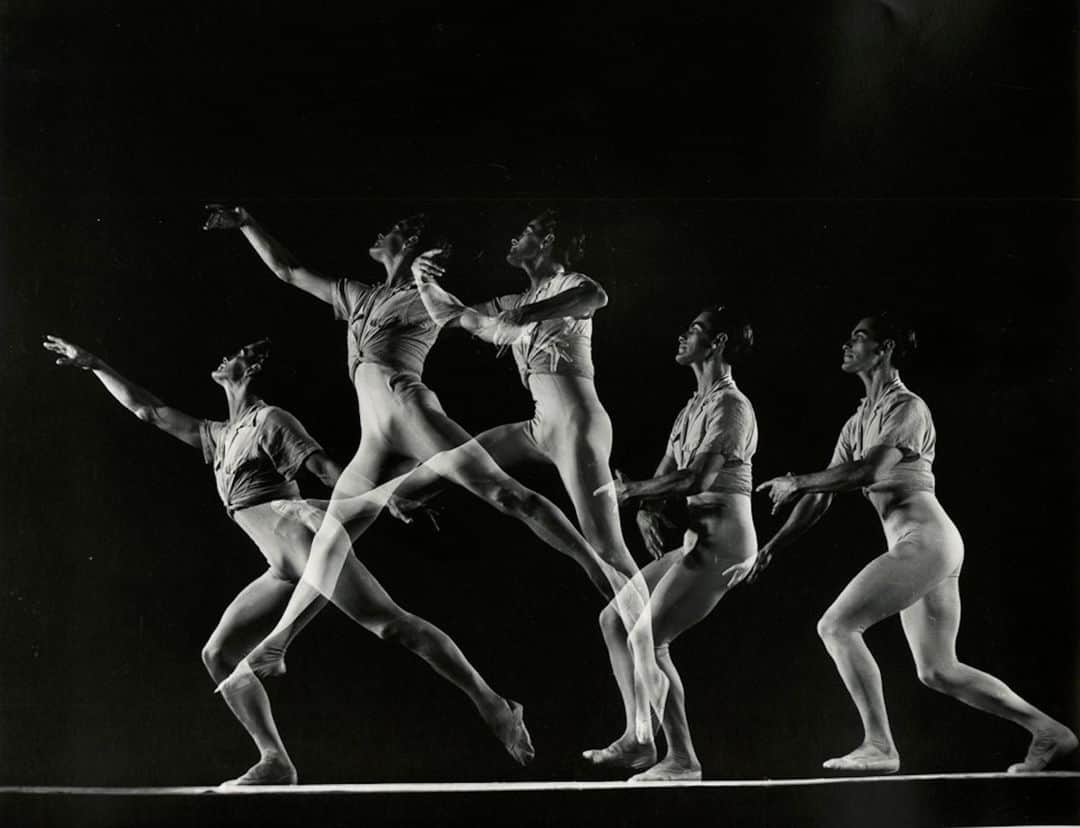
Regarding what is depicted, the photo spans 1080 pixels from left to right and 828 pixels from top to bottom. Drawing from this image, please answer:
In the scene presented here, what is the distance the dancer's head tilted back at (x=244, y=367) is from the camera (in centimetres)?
354

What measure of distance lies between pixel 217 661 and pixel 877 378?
7.10ft

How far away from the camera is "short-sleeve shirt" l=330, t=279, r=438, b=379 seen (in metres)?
3.54

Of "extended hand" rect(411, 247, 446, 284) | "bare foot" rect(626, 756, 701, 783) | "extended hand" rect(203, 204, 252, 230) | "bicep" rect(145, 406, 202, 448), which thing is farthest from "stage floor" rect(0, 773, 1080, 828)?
"extended hand" rect(203, 204, 252, 230)

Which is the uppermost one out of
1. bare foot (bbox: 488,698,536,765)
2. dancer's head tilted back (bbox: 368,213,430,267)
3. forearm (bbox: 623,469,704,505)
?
dancer's head tilted back (bbox: 368,213,430,267)

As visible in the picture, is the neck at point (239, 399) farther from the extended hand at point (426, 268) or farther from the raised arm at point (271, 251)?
the extended hand at point (426, 268)

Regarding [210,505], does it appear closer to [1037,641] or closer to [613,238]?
[613,238]

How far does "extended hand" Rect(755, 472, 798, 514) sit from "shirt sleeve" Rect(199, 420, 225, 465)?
5.34 ft

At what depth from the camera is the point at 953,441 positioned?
3.63 metres

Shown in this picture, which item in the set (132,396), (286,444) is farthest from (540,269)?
(132,396)

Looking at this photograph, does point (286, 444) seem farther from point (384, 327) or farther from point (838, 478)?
point (838, 478)

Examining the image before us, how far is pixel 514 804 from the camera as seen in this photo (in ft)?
11.5

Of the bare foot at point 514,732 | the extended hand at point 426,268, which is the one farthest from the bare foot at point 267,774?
the extended hand at point 426,268

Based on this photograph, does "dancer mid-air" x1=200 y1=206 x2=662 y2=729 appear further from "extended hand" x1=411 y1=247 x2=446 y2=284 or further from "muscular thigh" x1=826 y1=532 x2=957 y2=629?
"muscular thigh" x1=826 y1=532 x2=957 y2=629

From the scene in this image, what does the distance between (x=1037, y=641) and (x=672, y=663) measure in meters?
1.15
